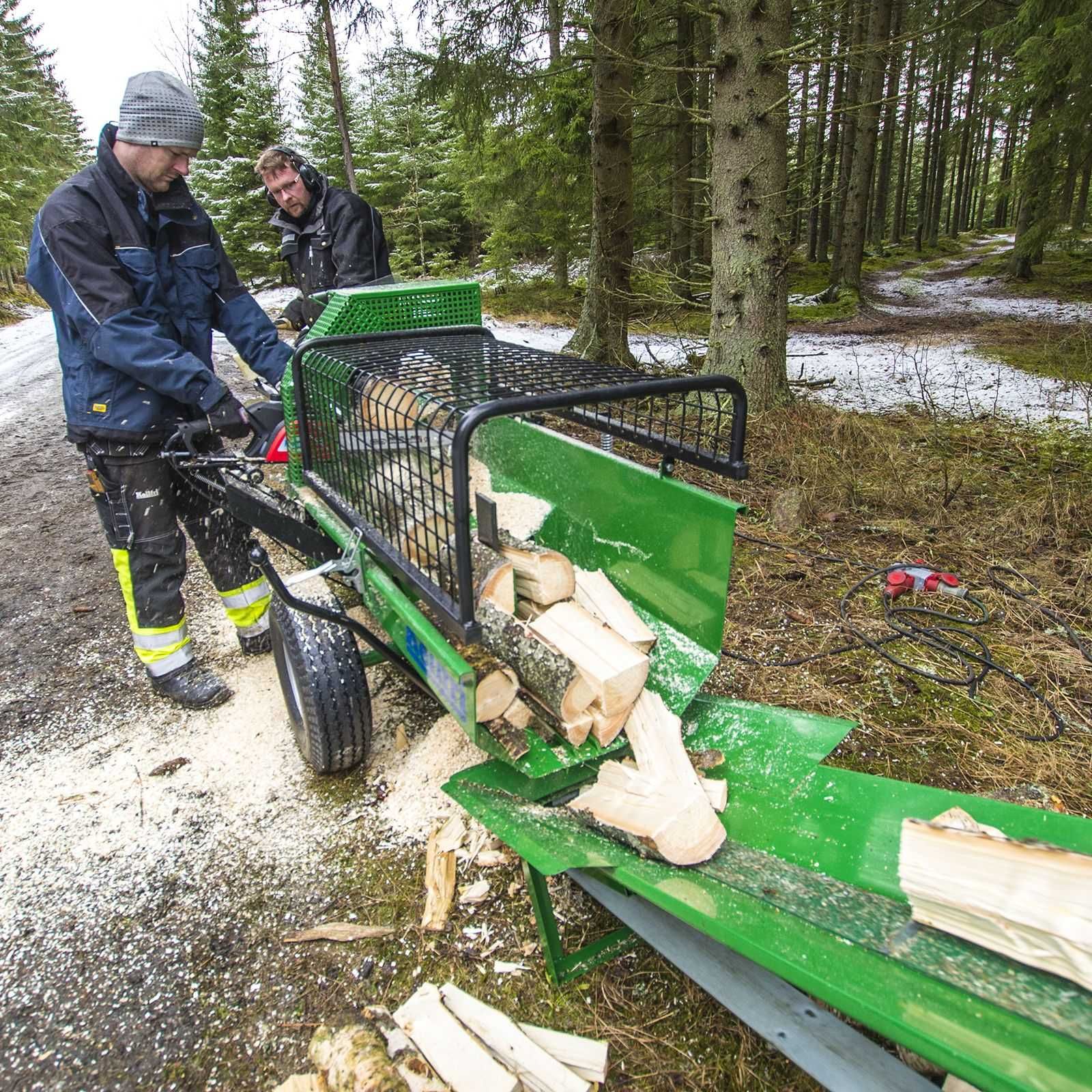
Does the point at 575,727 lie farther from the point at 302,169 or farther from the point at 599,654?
the point at 302,169

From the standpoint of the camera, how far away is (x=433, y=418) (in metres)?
2.41

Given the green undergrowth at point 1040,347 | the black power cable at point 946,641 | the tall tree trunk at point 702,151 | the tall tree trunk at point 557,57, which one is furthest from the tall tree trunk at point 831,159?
the black power cable at point 946,641

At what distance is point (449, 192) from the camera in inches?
807

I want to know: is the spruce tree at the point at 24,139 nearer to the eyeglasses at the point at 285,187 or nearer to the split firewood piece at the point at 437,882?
the eyeglasses at the point at 285,187

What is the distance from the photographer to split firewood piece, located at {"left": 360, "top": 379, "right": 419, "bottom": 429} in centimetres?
217

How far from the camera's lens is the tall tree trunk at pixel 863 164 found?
1202cm

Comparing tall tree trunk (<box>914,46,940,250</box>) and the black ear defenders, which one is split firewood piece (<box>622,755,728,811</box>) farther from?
tall tree trunk (<box>914,46,940,250</box>)

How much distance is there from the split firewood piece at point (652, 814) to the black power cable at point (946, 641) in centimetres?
147

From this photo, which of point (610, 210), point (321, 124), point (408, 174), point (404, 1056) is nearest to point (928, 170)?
point (408, 174)

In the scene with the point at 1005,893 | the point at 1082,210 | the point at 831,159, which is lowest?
the point at 1005,893

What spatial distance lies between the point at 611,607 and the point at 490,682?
513mm

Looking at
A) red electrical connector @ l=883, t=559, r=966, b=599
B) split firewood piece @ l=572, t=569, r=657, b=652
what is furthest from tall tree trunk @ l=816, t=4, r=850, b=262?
split firewood piece @ l=572, t=569, r=657, b=652

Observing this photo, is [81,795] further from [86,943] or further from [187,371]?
[187,371]

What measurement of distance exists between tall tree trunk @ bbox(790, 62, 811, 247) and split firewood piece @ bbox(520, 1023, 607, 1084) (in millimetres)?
4697
